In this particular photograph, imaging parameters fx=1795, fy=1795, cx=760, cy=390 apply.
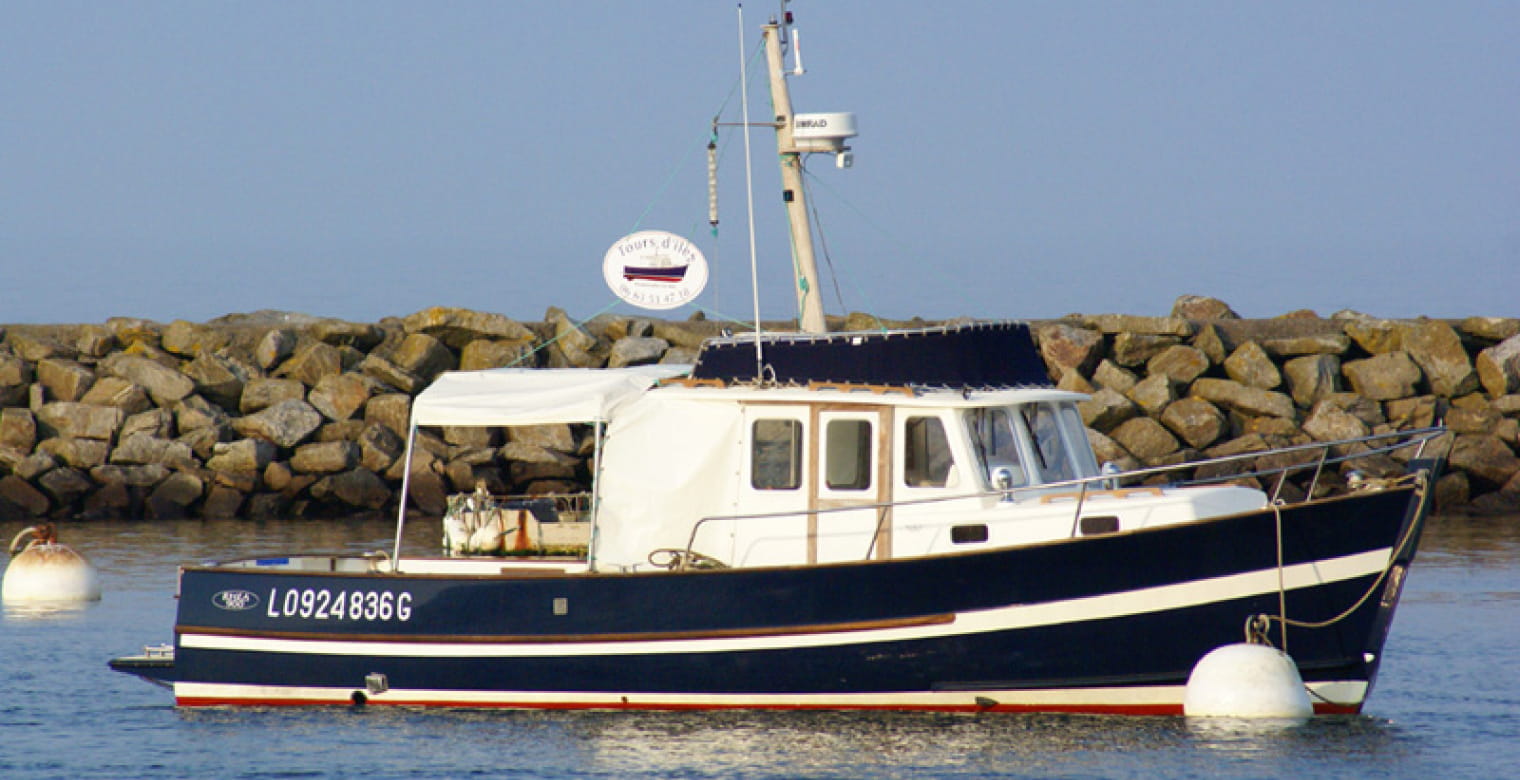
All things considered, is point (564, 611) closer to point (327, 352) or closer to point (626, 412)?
point (626, 412)

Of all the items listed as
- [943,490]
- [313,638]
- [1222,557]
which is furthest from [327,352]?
[1222,557]

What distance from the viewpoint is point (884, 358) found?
13.4 meters

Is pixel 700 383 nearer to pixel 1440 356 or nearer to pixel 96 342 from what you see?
pixel 1440 356

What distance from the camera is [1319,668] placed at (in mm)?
12414

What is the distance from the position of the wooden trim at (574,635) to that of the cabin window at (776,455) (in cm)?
118

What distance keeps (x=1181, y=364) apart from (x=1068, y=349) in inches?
67.6

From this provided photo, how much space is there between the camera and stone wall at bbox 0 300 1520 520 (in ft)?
84.5

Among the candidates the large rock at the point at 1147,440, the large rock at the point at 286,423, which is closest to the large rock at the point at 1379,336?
the large rock at the point at 1147,440

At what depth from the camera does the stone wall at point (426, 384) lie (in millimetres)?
25750

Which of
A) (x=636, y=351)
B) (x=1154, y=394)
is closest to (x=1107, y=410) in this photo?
(x=1154, y=394)

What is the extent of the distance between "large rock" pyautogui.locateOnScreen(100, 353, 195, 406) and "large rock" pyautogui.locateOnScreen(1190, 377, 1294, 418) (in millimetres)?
15553

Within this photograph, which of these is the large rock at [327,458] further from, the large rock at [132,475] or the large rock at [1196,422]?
the large rock at [1196,422]

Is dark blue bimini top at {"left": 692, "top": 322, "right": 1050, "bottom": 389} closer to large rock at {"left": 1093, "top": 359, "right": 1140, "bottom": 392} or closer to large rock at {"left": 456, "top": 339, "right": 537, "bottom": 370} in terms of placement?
large rock at {"left": 1093, "top": 359, "right": 1140, "bottom": 392}

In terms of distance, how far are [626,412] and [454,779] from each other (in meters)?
3.29
